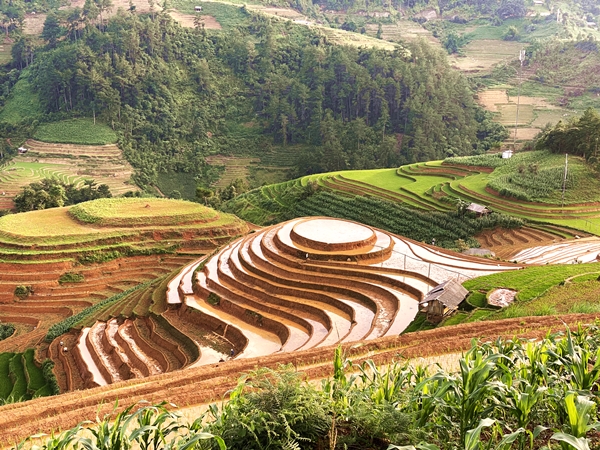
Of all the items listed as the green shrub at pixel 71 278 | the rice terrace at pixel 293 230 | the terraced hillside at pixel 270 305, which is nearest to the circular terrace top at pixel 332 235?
the terraced hillside at pixel 270 305

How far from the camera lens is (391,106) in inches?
2653

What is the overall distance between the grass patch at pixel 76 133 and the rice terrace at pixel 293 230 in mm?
395

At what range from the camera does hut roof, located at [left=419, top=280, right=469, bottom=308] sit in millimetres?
15677

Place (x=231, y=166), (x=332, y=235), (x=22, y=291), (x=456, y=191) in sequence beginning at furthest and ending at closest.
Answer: (x=231, y=166)
(x=456, y=191)
(x=22, y=291)
(x=332, y=235)

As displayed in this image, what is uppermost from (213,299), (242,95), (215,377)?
(242,95)

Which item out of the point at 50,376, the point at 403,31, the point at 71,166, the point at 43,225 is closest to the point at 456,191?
the point at 43,225

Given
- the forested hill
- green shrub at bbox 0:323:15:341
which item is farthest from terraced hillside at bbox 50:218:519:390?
the forested hill

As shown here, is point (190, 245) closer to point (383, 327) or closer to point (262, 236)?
point (262, 236)

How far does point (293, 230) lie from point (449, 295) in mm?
9919

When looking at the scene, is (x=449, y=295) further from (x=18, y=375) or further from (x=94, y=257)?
(x=94, y=257)

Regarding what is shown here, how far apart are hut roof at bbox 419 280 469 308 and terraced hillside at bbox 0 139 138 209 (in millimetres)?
40436

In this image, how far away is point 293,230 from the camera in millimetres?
24453

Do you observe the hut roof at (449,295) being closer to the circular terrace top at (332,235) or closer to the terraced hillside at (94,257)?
the circular terrace top at (332,235)

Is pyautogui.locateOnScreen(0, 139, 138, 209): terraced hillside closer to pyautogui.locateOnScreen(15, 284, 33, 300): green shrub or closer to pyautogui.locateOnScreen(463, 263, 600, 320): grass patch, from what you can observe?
pyautogui.locateOnScreen(15, 284, 33, 300): green shrub
